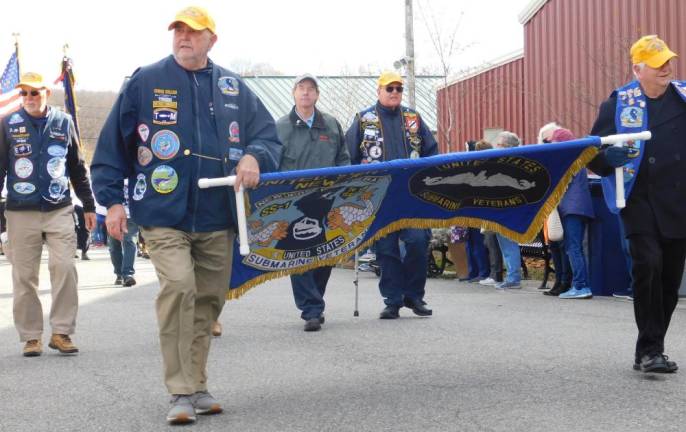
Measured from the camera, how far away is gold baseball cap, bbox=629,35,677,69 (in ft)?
21.1

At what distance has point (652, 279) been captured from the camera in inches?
254

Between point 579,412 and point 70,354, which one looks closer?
point 579,412

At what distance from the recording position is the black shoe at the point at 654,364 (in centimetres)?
625

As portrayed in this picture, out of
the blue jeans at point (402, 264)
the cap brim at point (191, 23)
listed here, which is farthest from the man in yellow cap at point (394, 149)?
the cap brim at point (191, 23)

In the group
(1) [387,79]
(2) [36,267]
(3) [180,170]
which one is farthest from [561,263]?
(3) [180,170]

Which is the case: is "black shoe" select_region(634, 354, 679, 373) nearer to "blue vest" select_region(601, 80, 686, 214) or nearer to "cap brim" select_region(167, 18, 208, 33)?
"blue vest" select_region(601, 80, 686, 214)

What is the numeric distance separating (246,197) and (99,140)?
0.85m

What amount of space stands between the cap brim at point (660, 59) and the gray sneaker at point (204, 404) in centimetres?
330

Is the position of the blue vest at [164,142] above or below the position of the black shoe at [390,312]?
above

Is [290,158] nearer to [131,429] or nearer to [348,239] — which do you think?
[348,239]

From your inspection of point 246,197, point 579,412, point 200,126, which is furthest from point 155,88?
point 579,412

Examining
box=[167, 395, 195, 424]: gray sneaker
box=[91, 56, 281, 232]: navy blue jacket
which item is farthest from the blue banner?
box=[167, 395, 195, 424]: gray sneaker

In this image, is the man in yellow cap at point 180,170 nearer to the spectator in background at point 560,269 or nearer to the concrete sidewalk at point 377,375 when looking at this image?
the concrete sidewalk at point 377,375

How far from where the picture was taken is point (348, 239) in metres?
6.85
